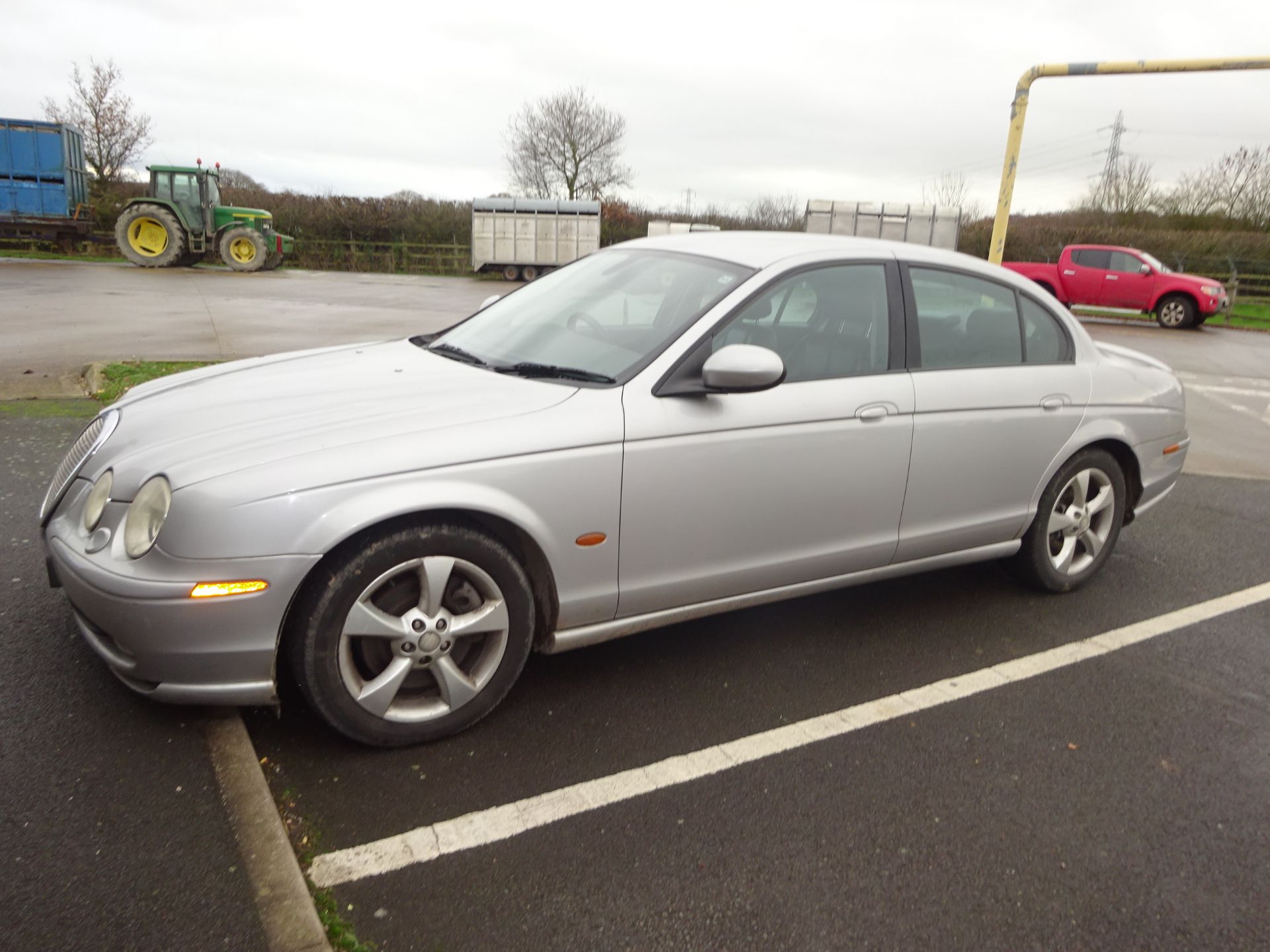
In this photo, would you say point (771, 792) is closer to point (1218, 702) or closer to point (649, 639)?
point (649, 639)

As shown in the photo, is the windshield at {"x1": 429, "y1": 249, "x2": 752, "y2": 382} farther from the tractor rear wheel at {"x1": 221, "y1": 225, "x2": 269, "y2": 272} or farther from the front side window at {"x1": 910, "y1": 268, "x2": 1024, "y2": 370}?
the tractor rear wheel at {"x1": 221, "y1": 225, "x2": 269, "y2": 272}

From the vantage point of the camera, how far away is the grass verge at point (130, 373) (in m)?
7.25

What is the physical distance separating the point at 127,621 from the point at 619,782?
1.43 metres

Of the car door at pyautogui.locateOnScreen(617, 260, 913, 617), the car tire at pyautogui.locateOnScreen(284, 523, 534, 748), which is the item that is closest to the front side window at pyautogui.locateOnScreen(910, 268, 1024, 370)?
the car door at pyautogui.locateOnScreen(617, 260, 913, 617)

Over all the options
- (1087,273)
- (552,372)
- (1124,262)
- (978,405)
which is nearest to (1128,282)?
(1124,262)

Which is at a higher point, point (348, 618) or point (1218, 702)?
point (348, 618)

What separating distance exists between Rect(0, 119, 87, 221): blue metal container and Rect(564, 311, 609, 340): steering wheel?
2641 centimetres

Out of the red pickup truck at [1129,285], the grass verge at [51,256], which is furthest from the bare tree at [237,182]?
the red pickup truck at [1129,285]

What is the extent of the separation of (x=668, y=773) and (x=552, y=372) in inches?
54.1

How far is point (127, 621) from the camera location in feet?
8.17

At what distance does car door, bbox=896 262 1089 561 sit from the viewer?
12.1 feet

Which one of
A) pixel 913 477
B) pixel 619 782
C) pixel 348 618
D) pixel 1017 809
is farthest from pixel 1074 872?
pixel 348 618

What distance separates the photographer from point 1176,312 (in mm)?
21375

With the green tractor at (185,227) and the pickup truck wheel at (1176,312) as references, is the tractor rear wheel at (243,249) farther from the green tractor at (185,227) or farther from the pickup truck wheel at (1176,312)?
the pickup truck wheel at (1176,312)
